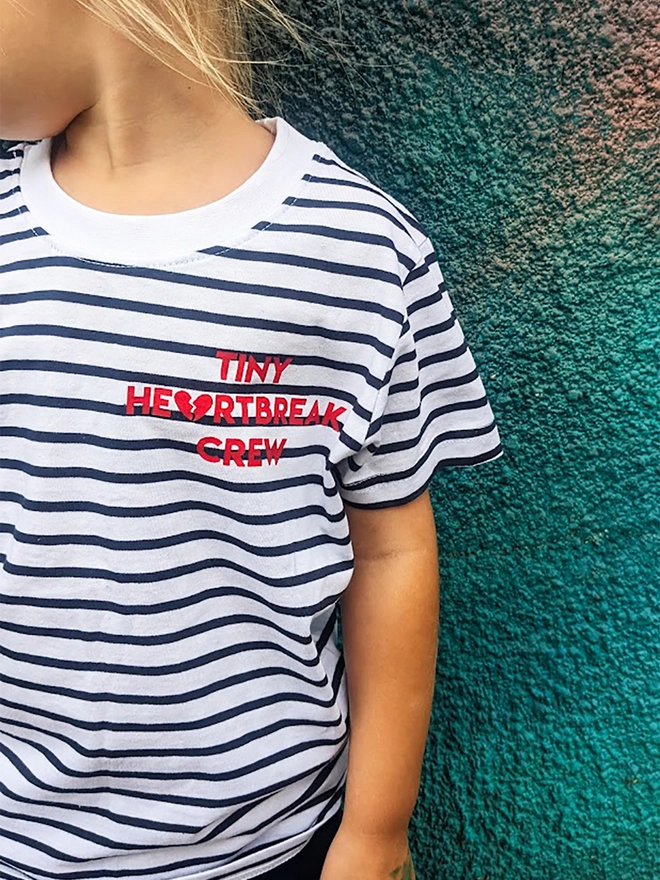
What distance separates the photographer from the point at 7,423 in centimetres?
66

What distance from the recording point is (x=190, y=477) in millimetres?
663

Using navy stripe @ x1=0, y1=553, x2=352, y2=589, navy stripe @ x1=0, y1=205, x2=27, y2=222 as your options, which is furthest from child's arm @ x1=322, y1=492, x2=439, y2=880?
navy stripe @ x1=0, y1=205, x2=27, y2=222

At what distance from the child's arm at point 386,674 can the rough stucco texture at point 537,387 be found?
221 mm

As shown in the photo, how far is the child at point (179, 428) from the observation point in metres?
0.64

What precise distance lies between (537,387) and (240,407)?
399 mm

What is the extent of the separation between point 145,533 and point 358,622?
0.73ft

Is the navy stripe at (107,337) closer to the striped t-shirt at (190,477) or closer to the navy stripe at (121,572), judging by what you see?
the striped t-shirt at (190,477)

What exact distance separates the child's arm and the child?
0.8 inches

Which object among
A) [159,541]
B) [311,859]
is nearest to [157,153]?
[159,541]

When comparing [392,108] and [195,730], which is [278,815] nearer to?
[195,730]

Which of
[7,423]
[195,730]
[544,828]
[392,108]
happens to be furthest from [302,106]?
[544,828]

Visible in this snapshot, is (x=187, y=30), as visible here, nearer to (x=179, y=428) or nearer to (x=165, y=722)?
(x=179, y=428)

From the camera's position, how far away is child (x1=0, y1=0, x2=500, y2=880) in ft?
2.08

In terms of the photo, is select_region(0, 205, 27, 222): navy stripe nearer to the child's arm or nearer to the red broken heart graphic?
the red broken heart graphic
